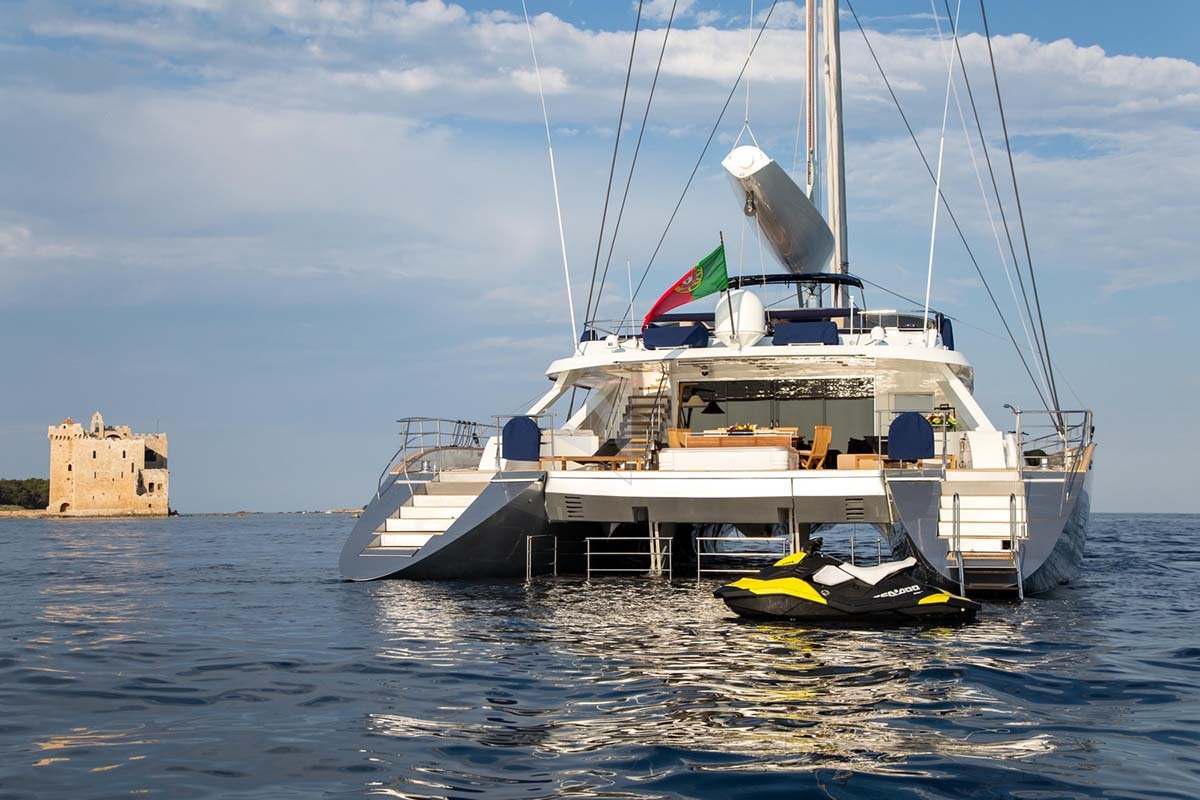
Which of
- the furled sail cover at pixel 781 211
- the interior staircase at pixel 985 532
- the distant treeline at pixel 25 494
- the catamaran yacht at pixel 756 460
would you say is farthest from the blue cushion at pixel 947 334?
the distant treeline at pixel 25 494

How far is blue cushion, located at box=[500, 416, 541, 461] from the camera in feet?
46.0

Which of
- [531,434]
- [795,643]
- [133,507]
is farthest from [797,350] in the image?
[133,507]

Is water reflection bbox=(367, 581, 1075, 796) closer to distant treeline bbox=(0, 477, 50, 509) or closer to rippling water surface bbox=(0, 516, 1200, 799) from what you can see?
rippling water surface bbox=(0, 516, 1200, 799)

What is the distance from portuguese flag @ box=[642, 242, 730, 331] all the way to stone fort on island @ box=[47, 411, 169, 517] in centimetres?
7029

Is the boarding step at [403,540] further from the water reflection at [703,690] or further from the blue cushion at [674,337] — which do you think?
the blue cushion at [674,337]

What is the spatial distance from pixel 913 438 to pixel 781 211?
225 inches

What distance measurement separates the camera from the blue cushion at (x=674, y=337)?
15.1 m

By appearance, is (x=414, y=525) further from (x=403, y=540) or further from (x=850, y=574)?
(x=850, y=574)

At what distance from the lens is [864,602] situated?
982cm

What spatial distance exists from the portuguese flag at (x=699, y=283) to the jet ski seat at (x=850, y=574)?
16.9ft

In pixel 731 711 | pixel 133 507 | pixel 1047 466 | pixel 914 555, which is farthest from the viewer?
pixel 133 507

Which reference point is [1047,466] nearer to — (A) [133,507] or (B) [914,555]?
(B) [914,555]

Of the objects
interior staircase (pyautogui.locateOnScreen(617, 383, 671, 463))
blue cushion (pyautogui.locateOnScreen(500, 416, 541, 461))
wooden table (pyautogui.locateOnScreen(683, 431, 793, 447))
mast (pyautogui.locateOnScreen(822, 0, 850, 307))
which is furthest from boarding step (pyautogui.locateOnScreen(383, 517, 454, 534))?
mast (pyautogui.locateOnScreen(822, 0, 850, 307))

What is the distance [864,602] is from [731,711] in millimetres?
3913
